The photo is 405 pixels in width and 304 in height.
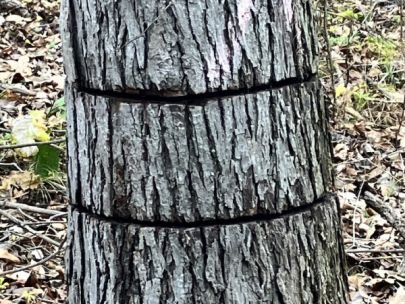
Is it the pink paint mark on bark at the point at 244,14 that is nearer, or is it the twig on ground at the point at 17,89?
the pink paint mark on bark at the point at 244,14

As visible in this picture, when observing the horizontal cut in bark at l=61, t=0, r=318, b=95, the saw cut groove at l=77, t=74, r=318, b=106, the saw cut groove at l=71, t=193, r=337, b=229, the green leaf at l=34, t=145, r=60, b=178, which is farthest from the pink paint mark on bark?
the green leaf at l=34, t=145, r=60, b=178

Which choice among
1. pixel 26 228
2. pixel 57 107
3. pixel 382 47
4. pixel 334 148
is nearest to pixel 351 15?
pixel 382 47

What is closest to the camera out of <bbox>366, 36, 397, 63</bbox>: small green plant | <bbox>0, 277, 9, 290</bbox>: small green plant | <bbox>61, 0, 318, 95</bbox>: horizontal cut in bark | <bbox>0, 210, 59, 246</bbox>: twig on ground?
<bbox>61, 0, 318, 95</bbox>: horizontal cut in bark

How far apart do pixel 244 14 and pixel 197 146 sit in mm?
306

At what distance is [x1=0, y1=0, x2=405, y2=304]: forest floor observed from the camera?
340cm

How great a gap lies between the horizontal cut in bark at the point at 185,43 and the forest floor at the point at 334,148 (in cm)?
143

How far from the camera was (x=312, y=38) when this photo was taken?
6.07 ft

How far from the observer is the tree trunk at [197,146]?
5.54 feet

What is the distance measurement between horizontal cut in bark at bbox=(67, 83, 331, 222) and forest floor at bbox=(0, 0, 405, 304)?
131 cm

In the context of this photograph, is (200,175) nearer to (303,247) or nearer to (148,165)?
(148,165)

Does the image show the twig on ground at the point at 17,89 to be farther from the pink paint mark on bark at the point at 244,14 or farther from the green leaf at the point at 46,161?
the pink paint mark on bark at the point at 244,14

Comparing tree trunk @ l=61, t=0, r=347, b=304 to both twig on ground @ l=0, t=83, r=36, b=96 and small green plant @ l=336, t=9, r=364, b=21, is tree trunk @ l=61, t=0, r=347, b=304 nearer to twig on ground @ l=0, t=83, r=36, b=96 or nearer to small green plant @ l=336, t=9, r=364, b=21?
twig on ground @ l=0, t=83, r=36, b=96

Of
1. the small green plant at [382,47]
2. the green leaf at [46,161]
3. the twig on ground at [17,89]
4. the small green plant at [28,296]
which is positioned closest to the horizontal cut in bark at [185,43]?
the small green plant at [28,296]

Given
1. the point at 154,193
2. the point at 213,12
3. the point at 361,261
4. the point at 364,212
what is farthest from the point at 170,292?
the point at 364,212
